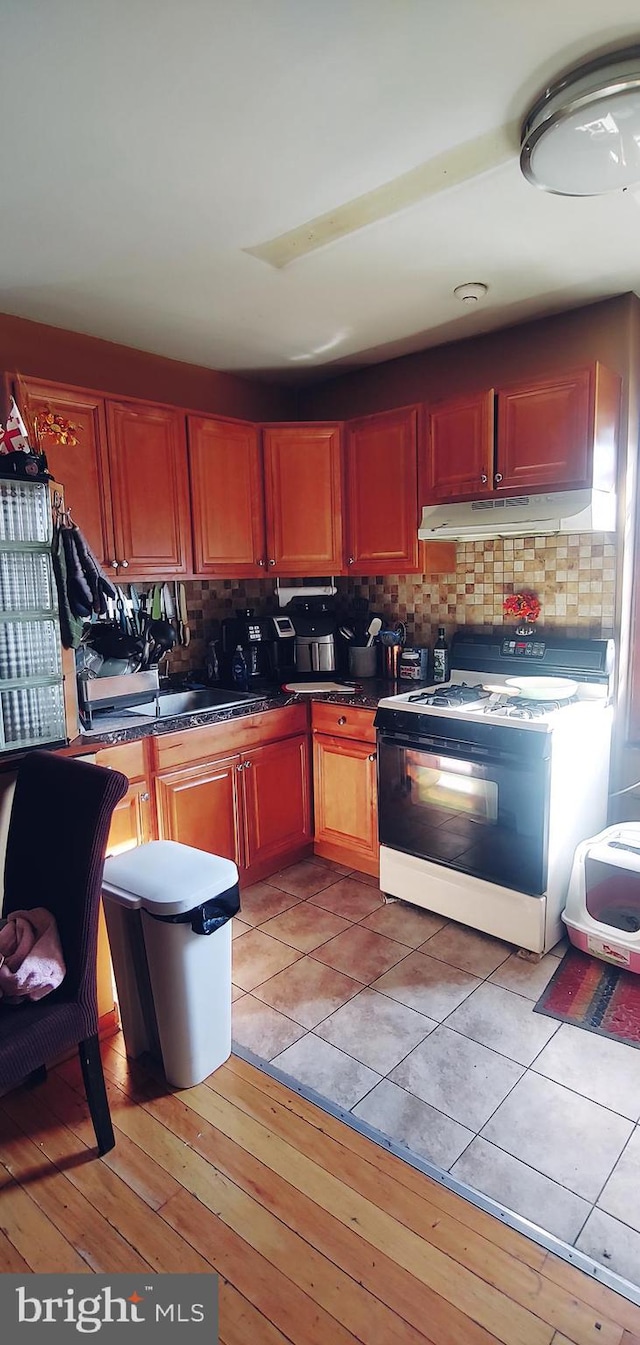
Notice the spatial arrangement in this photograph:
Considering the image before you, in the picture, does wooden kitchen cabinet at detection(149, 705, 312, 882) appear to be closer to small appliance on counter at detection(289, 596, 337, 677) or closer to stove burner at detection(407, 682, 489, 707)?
small appliance on counter at detection(289, 596, 337, 677)

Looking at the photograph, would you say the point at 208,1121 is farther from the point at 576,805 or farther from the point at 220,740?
the point at 576,805

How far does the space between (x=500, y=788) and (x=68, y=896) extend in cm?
151

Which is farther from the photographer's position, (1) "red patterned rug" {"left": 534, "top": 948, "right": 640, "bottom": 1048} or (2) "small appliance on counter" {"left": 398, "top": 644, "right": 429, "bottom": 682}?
(2) "small appliance on counter" {"left": 398, "top": 644, "right": 429, "bottom": 682}

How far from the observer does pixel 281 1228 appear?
1.50 meters

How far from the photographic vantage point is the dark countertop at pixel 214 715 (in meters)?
2.46

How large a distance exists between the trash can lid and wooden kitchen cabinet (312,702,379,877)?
111 cm

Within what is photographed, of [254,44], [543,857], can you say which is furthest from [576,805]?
[254,44]

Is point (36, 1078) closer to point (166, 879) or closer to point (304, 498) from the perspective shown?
point (166, 879)

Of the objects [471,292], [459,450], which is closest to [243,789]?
[459,450]

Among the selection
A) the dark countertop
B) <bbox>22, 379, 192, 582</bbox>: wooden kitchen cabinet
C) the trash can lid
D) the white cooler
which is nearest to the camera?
the trash can lid

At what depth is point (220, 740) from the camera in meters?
2.84

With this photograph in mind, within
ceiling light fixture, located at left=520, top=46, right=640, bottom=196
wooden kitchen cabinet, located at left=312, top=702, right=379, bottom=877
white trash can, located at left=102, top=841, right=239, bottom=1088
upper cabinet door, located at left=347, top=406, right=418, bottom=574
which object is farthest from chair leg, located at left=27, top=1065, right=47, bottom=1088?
ceiling light fixture, located at left=520, top=46, right=640, bottom=196

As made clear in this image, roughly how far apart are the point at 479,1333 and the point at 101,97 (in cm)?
260

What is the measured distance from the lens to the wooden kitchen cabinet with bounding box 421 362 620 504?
2.48 m
